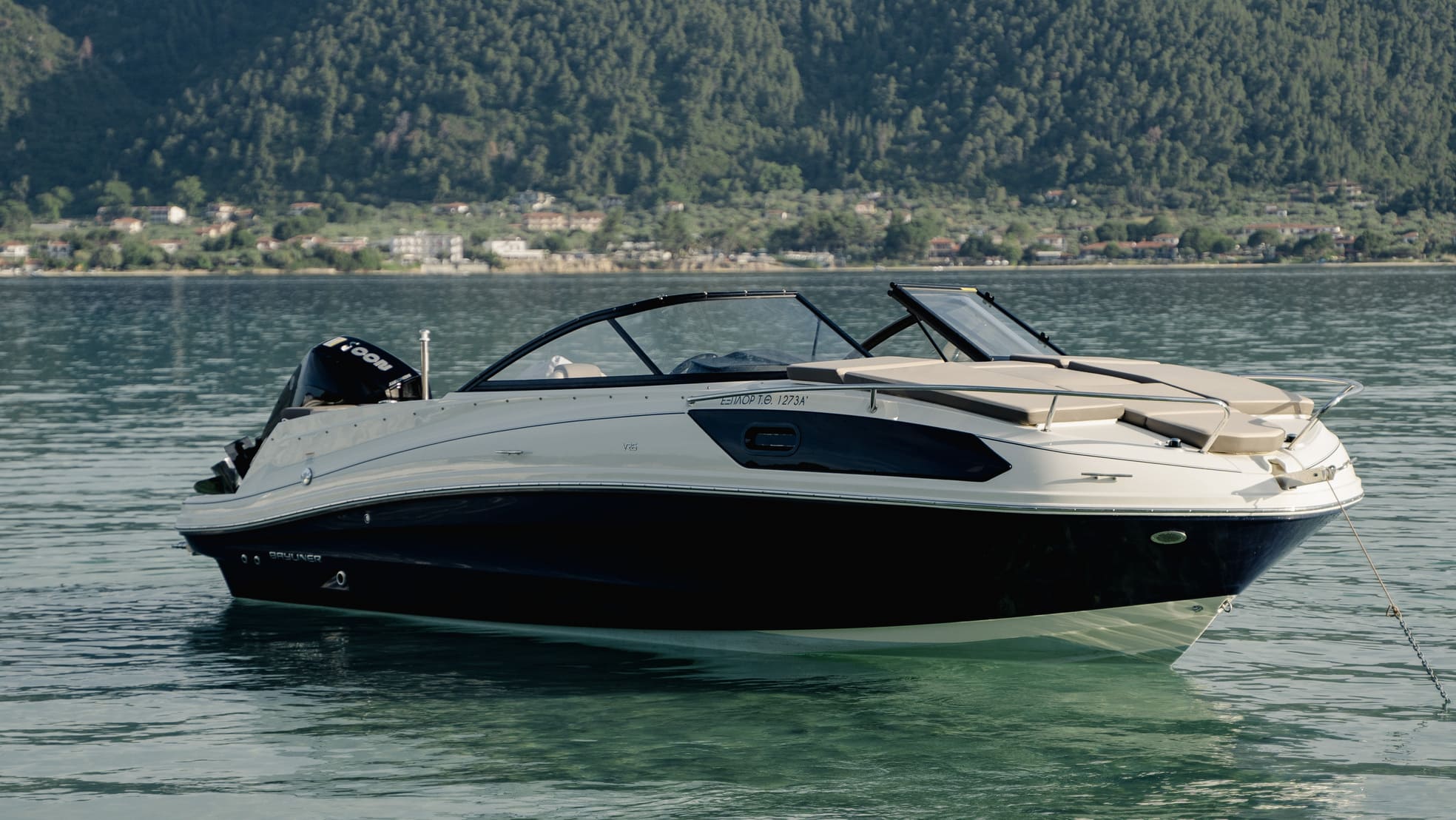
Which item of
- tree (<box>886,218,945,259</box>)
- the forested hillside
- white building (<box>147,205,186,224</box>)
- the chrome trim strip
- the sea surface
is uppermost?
the forested hillside

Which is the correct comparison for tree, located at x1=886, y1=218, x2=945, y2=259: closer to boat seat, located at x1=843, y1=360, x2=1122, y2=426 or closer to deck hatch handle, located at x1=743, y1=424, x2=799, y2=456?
boat seat, located at x1=843, y1=360, x2=1122, y2=426

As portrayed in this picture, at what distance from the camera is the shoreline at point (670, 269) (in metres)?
147

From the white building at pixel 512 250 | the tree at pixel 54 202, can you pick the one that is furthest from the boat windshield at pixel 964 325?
the tree at pixel 54 202

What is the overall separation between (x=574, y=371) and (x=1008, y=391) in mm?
2231

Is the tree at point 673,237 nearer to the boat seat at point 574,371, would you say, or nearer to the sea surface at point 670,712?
the sea surface at point 670,712

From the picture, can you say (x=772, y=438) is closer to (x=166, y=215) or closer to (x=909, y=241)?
(x=909, y=241)

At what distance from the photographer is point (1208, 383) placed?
7688 millimetres

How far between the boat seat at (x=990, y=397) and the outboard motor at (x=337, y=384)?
9.36ft

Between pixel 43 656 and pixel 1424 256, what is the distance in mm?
151803

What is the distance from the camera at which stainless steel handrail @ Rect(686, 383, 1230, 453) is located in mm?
6695

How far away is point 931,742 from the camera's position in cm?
652

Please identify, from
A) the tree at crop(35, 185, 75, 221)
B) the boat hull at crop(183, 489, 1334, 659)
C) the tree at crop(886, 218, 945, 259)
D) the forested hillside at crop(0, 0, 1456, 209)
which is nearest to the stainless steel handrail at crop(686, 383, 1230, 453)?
the boat hull at crop(183, 489, 1334, 659)

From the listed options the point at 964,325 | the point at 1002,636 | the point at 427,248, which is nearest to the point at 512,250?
the point at 427,248

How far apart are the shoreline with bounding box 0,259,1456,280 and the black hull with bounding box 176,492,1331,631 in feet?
444
